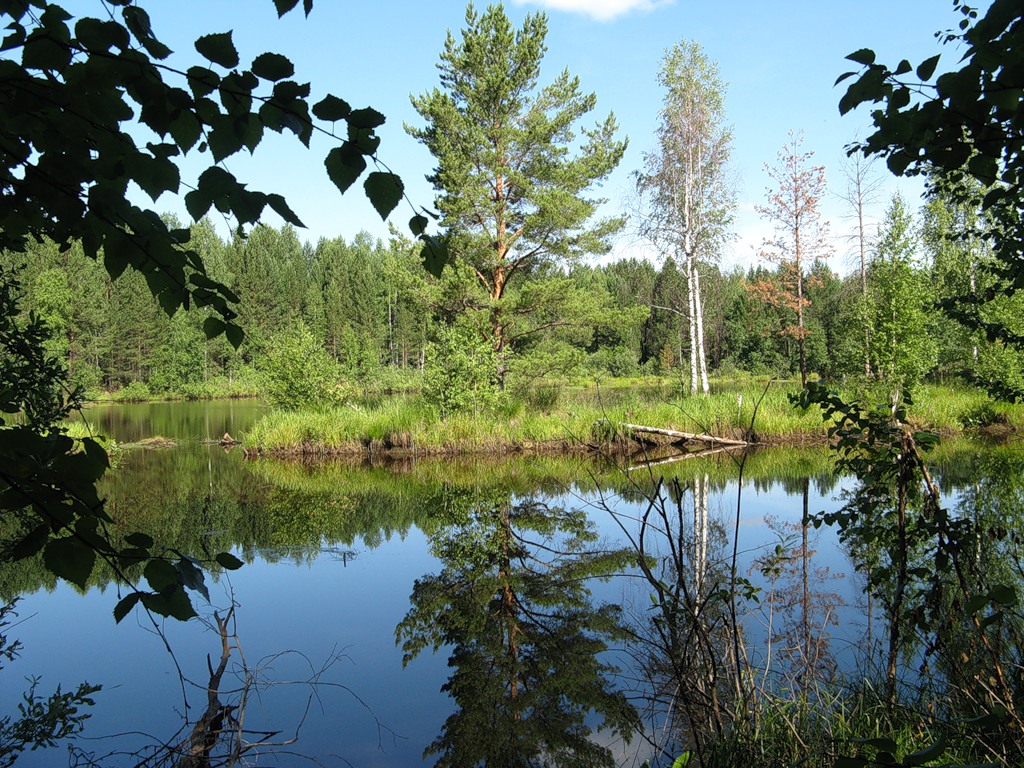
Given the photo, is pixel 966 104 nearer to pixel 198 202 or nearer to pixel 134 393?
pixel 198 202

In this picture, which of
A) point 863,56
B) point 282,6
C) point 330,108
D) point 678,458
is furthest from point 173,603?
point 678,458

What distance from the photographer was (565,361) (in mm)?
18125

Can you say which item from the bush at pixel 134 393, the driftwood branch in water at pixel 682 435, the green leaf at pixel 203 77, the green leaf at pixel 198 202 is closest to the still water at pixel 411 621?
the green leaf at pixel 198 202

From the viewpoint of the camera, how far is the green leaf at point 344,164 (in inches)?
54.8

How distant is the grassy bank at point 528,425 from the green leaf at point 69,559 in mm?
14707

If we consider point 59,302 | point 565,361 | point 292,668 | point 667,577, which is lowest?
point 292,668

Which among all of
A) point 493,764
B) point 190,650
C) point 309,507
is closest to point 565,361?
point 309,507

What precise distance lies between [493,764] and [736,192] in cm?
2027

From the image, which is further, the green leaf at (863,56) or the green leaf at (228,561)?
the green leaf at (863,56)

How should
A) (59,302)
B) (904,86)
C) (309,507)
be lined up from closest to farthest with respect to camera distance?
(904,86) < (309,507) < (59,302)

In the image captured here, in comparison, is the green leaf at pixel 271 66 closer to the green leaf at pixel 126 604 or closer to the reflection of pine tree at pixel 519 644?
the green leaf at pixel 126 604

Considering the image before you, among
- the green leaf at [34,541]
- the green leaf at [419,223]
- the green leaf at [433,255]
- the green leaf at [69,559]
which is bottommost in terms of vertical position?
the green leaf at [69,559]

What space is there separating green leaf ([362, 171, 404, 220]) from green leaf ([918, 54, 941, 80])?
1.82 metres

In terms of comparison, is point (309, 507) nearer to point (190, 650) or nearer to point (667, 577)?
point (190, 650)
